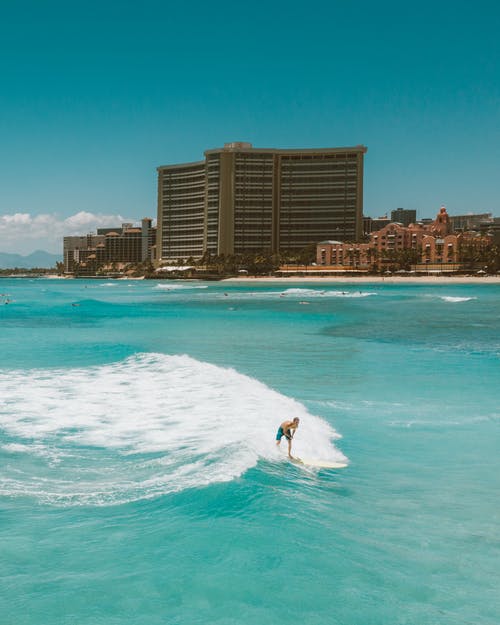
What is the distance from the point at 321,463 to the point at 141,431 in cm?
543

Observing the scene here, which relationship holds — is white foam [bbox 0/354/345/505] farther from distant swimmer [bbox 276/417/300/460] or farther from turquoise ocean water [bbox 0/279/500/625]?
distant swimmer [bbox 276/417/300/460]

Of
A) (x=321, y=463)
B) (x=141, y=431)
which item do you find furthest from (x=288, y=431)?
(x=141, y=431)

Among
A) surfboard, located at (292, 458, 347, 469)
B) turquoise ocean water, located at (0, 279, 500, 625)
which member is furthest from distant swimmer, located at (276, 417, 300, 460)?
turquoise ocean water, located at (0, 279, 500, 625)

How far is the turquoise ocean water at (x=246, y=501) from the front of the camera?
8.11 metres

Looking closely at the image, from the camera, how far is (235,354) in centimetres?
3362

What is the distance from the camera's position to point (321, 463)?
13.3 metres

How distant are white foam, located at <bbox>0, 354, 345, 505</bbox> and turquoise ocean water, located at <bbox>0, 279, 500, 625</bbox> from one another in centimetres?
7

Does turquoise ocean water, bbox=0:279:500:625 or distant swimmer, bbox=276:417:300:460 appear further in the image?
distant swimmer, bbox=276:417:300:460

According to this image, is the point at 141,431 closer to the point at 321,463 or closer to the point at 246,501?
the point at 321,463

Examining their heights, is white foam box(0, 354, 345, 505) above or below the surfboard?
below

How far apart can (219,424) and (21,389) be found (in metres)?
9.79

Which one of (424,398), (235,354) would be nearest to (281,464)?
(424,398)

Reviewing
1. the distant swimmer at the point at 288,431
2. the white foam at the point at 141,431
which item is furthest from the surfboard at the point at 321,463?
the white foam at the point at 141,431

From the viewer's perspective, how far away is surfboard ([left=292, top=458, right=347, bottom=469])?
13.1 metres
